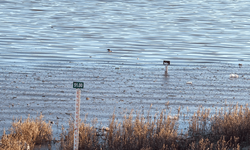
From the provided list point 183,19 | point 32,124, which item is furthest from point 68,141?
point 183,19

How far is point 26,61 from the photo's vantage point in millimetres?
16547

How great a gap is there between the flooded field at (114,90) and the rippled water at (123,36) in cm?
202

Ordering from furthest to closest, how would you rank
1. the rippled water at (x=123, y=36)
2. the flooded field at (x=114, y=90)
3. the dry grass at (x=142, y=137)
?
the rippled water at (x=123, y=36), the flooded field at (x=114, y=90), the dry grass at (x=142, y=137)

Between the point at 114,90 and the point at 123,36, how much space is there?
48.5 feet

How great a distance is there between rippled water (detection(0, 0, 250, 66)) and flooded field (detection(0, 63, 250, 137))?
2016 millimetres

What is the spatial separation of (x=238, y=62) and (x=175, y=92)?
6922 millimetres

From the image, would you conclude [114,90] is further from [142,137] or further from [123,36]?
[123,36]

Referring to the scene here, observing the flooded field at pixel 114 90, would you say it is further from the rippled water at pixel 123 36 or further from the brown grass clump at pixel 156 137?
the rippled water at pixel 123 36

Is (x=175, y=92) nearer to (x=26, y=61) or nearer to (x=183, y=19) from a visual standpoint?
(x=26, y=61)

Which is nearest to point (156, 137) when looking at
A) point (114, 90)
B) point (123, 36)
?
point (114, 90)

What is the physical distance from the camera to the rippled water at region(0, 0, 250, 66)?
60.8ft

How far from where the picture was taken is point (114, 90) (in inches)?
473

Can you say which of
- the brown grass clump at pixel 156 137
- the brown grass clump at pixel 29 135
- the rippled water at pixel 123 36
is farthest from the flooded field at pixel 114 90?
the rippled water at pixel 123 36

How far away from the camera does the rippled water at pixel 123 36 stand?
18.5 metres
